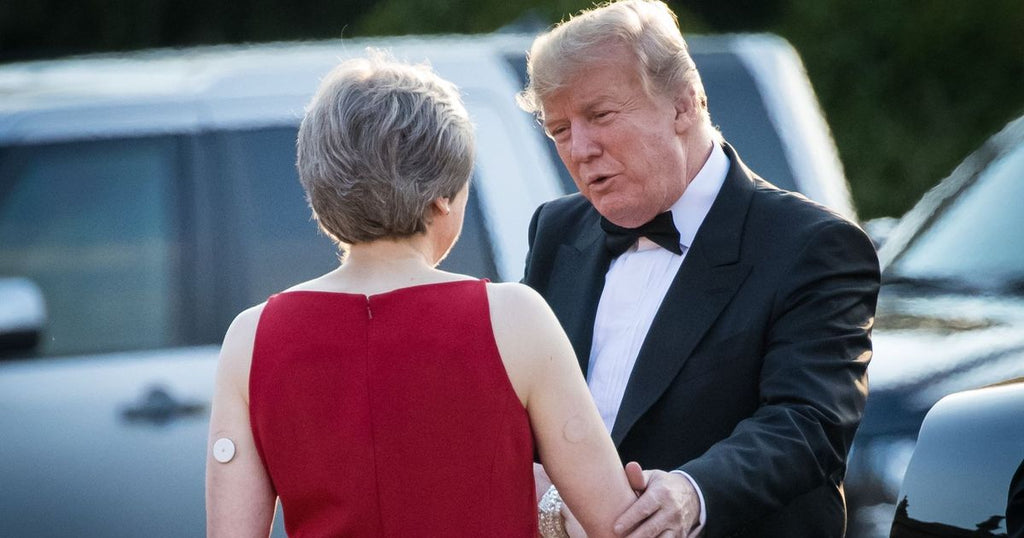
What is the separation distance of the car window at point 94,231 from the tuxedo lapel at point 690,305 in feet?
6.83

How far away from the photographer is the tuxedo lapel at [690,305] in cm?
280

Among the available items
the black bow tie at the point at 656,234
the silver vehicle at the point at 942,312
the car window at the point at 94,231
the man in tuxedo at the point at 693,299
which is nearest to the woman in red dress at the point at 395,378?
the man in tuxedo at the point at 693,299

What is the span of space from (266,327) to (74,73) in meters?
2.89

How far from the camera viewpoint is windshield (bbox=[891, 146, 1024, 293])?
4277 millimetres

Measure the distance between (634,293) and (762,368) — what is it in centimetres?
33

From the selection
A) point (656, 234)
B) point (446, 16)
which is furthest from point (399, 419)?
point (446, 16)

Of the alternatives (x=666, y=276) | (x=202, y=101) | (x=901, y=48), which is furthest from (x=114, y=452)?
(x=901, y=48)

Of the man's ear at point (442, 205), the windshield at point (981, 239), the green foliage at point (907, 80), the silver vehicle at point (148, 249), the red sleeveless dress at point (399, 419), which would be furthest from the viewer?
the green foliage at point (907, 80)

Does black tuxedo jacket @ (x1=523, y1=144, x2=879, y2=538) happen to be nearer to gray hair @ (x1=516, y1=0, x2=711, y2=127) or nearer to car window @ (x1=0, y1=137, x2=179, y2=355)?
gray hair @ (x1=516, y1=0, x2=711, y2=127)

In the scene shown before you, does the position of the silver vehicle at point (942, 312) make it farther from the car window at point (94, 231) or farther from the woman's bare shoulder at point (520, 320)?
the car window at point (94, 231)

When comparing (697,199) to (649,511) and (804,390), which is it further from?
(649,511)

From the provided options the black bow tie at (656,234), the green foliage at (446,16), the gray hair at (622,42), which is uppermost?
the green foliage at (446,16)

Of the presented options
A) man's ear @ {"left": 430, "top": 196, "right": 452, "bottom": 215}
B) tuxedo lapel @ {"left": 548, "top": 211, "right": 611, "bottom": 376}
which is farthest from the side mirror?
man's ear @ {"left": 430, "top": 196, "right": 452, "bottom": 215}

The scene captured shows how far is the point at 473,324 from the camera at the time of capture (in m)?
2.29
